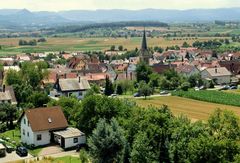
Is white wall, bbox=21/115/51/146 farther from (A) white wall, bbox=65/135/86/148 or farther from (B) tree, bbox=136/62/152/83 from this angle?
(B) tree, bbox=136/62/152/83

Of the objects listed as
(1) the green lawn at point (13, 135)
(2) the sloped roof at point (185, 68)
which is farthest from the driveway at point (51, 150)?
(2) the sloped roof at point (185, 68)

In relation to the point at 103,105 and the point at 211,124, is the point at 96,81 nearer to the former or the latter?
the point at 103,105

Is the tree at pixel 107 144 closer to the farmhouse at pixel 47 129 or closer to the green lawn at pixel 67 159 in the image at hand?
the green lawn at pixel 67 159

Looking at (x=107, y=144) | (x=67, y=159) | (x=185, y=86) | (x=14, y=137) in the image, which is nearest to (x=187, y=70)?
(x=185, y=86)

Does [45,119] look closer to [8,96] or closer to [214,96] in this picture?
[8,96]

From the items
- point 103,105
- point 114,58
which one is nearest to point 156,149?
point 103,105

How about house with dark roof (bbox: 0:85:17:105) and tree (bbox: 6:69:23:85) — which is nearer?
house with dark roof (bbox: 0:85:17:105)

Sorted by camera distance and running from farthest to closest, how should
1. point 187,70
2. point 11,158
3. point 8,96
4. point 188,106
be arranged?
point 187,70 < point 188,106 < point 8,96 < point 11,158

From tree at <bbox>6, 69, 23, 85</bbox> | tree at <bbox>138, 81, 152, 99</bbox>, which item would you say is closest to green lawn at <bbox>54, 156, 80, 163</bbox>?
tree at <bbox>6, 69, 23, 85</bbox>
